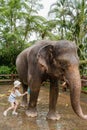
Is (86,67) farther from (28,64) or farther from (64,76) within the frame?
(64,76)

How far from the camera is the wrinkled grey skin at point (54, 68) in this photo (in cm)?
558

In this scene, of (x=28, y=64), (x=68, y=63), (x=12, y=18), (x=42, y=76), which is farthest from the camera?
(x=12, y=18)

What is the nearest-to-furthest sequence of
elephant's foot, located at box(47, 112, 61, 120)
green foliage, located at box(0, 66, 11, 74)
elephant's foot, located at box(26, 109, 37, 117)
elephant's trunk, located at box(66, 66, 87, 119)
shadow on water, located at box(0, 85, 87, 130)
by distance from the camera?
elephant's trunk, located at box(66, 66, 87, 119), shadow on water, located at box(0, 85, 87, 130), elephant's foot, located at box(47, 112, 61, 120), elephant's foot, located at box(26, 109, 37, 117), green foliage, located at box(0, 66, 11, 74)

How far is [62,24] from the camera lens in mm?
18266

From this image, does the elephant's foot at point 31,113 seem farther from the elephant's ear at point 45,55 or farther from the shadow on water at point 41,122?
the elephant's ear at point 45,55

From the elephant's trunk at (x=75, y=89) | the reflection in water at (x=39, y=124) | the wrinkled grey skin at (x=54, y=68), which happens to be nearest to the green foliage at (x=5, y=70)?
the wrinkled grey skin at (x=54, y=68)

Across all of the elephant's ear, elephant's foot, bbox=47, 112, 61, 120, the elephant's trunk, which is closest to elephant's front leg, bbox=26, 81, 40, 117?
A: elephant's foot, bbox=47, 112, 61, 120

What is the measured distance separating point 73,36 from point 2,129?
1222 centimetres

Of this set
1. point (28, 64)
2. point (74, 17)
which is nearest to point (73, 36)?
point (74, 17)

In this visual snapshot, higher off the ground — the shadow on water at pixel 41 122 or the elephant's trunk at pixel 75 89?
the elephant's trunk at pixel 75 89

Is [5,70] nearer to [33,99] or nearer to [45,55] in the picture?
[33,99]

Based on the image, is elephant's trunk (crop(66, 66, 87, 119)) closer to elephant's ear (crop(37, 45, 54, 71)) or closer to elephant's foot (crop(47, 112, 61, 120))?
elephant's ear (crop(37, 45, 54, 71))

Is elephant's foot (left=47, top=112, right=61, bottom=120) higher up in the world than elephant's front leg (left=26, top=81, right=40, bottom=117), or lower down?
lower down

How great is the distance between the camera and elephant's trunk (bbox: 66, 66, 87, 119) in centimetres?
547
